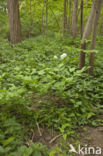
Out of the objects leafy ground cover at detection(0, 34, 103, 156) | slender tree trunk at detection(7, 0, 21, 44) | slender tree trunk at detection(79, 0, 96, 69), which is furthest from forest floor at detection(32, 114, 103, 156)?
slender tree trunk at detection(7, 0, 21, 44)

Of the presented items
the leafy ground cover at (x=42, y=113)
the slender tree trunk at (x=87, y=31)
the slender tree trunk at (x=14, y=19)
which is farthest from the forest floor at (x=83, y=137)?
the slender tree trunk at (x=14, y=19)

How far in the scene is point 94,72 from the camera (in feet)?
10.6

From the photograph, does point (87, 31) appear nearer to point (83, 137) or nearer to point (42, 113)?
point (42, 113)

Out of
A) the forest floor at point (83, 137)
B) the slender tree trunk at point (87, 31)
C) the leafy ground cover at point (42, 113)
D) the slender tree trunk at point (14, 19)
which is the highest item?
the slender tree trunk at point (14, 19)

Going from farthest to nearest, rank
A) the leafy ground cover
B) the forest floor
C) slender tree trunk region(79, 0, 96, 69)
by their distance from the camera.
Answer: slender tree trunk region(79, 0, 96, 69) → the forest floor → the leafy ground cover

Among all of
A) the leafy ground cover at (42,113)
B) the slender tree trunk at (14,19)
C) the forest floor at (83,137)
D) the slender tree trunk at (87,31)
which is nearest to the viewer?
the leafy ground cover at (42,113)

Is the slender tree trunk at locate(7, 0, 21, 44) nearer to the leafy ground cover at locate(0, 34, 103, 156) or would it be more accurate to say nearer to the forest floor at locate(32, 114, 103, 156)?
the leafy ground cover at locate(0, 34, 103, 156)

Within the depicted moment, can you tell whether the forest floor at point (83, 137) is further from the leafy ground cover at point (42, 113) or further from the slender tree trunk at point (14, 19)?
the slender tree trunk at point (14, 19)

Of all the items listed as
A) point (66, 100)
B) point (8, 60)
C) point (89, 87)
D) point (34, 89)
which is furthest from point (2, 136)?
point (8, 60)

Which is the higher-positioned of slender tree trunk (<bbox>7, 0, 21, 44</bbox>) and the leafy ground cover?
slender tree trunk (<bbox>7, 0, 21, 44</bbox>)

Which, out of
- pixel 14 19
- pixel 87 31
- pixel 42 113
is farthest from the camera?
pixel 14 19

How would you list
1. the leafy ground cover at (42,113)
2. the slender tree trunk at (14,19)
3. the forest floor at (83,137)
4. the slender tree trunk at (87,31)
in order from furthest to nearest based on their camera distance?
the slender tree trunk at (14,19) < the slender tree trunk at (87,31) < the forest floor at (83,137) < the leafy ground cover at (42,113)

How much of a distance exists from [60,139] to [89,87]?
1.25 m

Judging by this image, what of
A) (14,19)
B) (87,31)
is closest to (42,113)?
(87,31)
